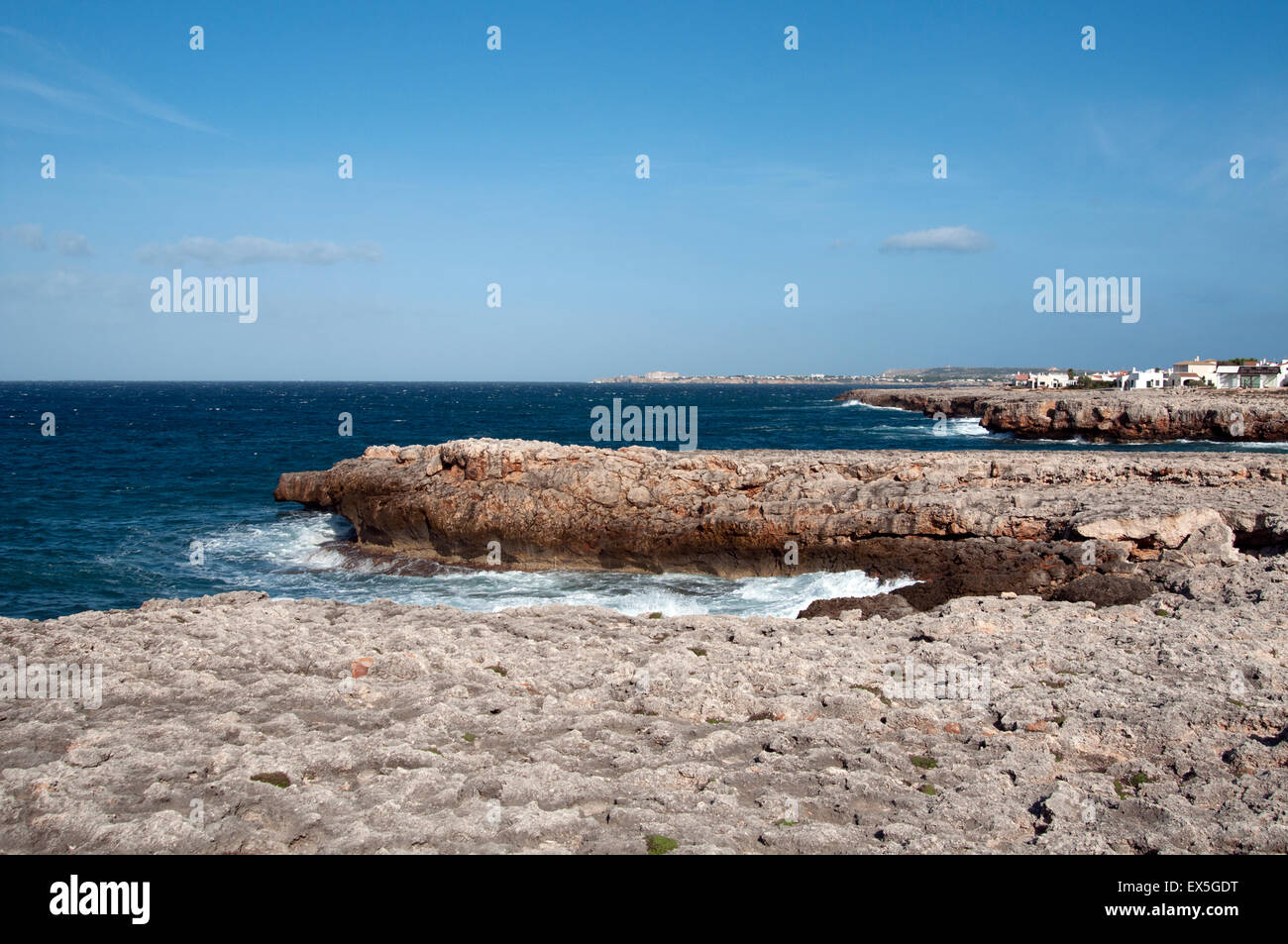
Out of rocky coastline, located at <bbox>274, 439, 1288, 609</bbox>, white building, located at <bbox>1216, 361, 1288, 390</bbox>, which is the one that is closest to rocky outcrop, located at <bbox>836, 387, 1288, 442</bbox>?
white building, located at <bbox>1216, 361, 1288, 390</bbox>

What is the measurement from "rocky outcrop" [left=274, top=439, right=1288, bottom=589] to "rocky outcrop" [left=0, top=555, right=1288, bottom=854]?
475 centimetres

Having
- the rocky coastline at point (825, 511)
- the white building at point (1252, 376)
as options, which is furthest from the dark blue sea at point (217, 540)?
the white building at point (1252, 376)

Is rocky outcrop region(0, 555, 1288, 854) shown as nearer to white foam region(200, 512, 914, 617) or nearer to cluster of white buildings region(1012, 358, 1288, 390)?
white foam region(200, 512, 914, 617)

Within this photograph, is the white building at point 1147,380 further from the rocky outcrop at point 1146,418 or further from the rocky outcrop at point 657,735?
the rocky outcrop at point 657,735

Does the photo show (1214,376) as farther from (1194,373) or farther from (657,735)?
(657,735)

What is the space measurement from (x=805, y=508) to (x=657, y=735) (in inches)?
486

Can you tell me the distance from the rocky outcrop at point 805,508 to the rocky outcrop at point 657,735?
475 cm

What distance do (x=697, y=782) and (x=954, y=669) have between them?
152 inches

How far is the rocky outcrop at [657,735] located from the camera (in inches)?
227

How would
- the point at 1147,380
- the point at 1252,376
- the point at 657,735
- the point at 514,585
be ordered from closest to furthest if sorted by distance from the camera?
the point at 657,735 < the point at 514,585 < the point at 1252,376 < the point at 1147,380

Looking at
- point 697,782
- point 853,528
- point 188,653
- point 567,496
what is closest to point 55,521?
point 567,496

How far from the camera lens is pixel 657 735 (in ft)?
24.8

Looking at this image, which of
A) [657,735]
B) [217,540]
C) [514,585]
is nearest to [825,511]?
[514,585]
